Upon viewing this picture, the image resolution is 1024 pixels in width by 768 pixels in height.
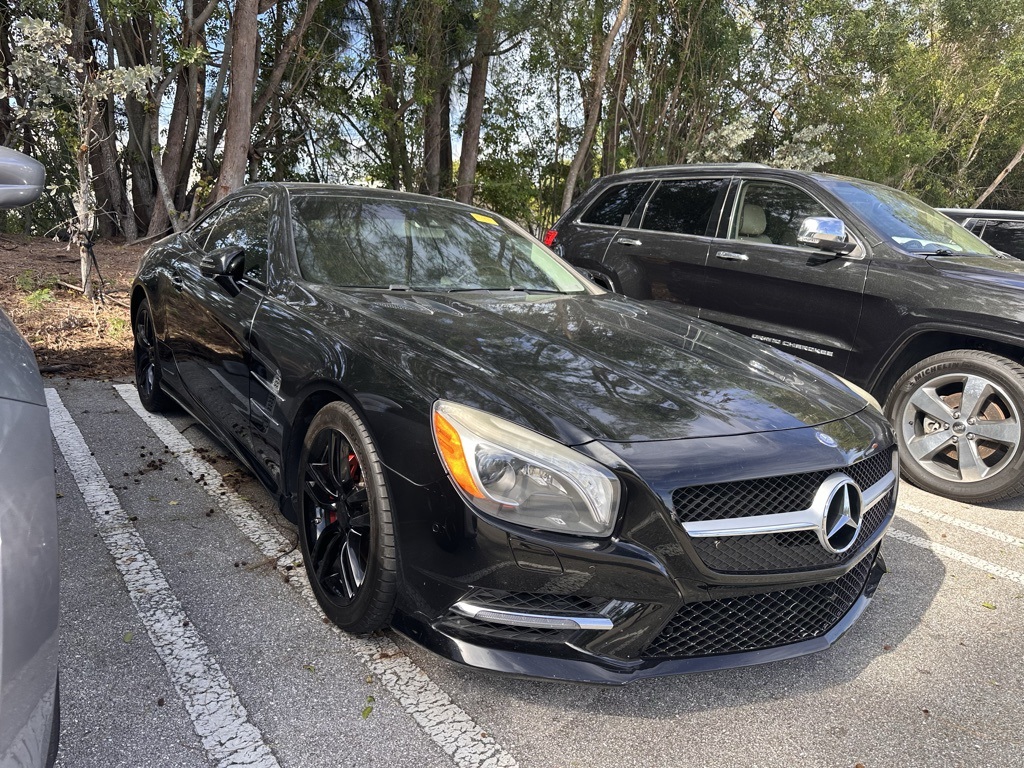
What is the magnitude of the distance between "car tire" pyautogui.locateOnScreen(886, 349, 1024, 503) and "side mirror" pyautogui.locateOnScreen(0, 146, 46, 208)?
4.30 metres

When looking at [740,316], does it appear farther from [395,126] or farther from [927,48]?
[927,48]

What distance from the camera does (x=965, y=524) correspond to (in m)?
3.86

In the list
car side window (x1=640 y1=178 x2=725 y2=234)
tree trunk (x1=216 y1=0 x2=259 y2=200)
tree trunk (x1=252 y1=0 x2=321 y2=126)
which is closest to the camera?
car side window (x1=640 y1=178 x2=725 y2=234)

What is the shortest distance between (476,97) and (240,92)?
257 inches

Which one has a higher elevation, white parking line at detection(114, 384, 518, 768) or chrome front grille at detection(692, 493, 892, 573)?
chrome front grille at detection(692, 493, 892, 573)

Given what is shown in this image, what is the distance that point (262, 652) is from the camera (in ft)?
7.81

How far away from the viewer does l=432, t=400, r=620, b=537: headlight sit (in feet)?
6.28

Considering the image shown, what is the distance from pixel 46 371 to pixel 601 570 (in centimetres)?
541

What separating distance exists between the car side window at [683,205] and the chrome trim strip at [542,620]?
4.08 m

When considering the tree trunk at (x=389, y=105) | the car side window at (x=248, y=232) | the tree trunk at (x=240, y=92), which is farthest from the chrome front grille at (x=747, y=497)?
the tree trunk at (x=389, y=105)

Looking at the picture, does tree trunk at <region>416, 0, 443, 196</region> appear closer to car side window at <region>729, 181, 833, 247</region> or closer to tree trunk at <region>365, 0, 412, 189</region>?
tree trunk at <region>365, 0, 412, 189</region>

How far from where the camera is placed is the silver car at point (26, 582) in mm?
1229

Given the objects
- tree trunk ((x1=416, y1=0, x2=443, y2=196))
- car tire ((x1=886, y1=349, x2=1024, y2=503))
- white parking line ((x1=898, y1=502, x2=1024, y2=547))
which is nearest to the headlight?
white parking line ((x1=898, y1=502, x2=1024, y2=547))

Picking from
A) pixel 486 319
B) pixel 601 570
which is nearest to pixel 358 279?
pixel 486 319
